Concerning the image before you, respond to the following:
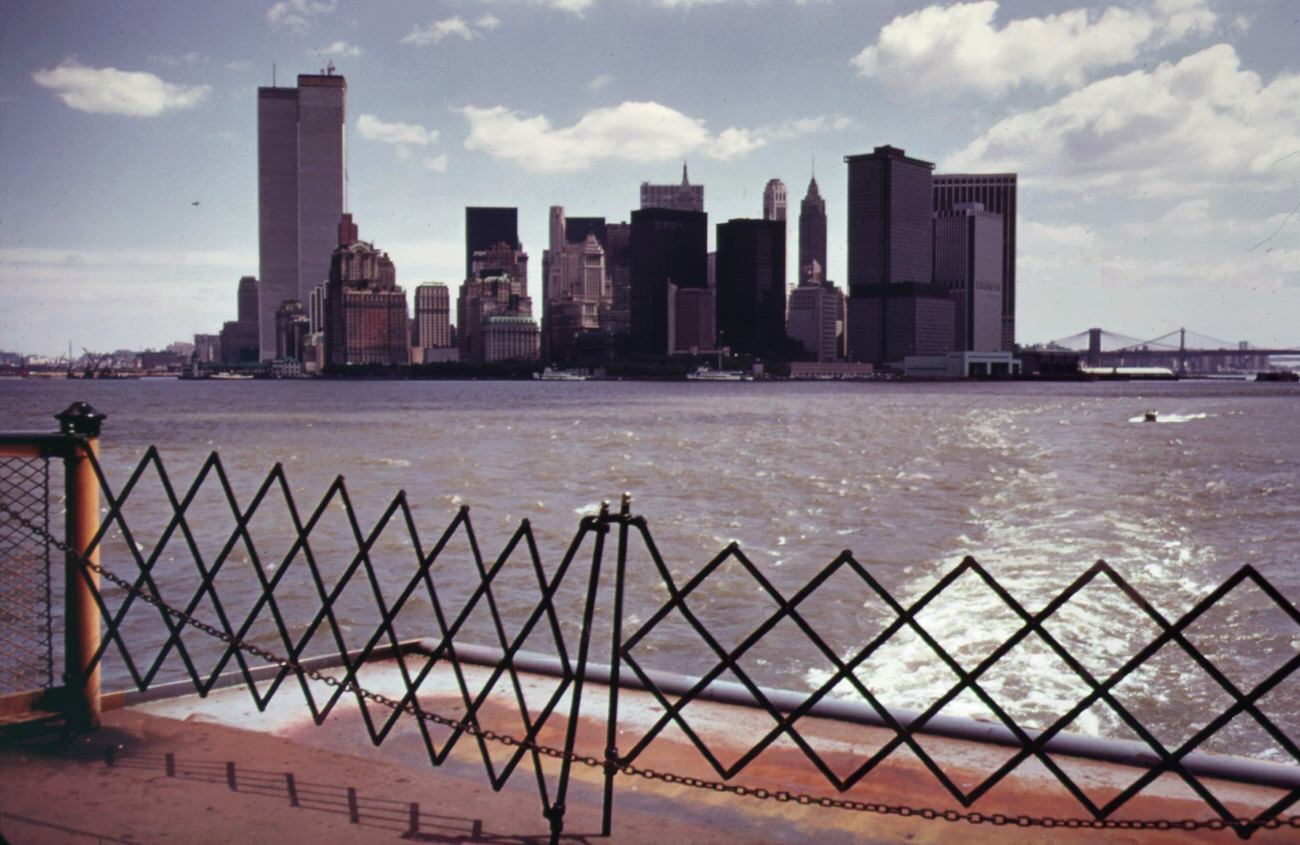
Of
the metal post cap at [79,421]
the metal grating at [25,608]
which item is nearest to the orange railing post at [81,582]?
the metal post cap at [79,421]

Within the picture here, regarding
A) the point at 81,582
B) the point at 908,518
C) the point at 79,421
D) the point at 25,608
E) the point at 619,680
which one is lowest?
the point at 908,518

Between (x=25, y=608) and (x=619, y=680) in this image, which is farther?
(x=25, y=608)

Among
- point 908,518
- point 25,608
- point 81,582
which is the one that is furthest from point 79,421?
point 908,518

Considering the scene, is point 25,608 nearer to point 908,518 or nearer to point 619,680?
point 619,680

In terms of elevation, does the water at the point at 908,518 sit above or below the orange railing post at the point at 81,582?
below

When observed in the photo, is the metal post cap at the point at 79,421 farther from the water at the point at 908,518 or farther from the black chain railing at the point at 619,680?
the water at the point at 908,518

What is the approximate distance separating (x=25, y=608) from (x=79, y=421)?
7022 mm

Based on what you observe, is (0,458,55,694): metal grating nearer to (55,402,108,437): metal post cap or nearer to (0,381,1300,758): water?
(55,402,108,437): metal post cap

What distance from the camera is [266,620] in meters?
17.2

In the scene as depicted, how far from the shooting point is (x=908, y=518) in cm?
3077

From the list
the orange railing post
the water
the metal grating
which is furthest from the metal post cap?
the water

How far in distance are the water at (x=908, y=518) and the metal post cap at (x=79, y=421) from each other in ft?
26.7

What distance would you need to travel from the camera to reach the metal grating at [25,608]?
23.0ft

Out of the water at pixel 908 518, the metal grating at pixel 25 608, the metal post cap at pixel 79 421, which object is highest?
the metal post cap at pixel 79 421
